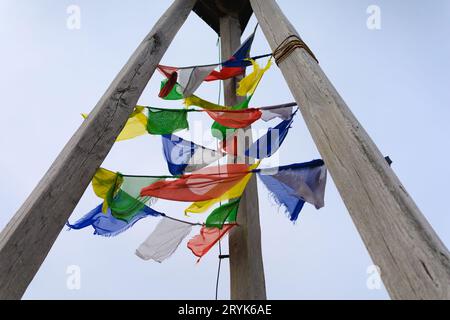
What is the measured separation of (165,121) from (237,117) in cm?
70

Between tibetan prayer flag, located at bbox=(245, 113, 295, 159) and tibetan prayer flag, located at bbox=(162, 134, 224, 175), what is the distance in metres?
0.32

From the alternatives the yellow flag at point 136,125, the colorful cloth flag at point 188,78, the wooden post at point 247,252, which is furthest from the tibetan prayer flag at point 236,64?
the yellow flag at point 136,125

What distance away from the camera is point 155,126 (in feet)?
11.0

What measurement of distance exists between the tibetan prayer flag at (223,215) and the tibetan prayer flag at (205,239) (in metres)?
0.06

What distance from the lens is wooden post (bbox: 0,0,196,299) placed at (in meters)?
1.04

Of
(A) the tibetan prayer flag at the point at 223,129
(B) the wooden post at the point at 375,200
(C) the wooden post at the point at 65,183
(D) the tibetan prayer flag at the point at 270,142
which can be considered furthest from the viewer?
(A) the tibetan prayer flag at the point at 223,129

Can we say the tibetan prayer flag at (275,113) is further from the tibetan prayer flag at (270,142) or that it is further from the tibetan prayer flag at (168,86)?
the tibetan prayer flag at (168,86)

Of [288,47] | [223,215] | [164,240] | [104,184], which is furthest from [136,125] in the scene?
[288,47]

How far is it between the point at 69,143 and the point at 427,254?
1.34m

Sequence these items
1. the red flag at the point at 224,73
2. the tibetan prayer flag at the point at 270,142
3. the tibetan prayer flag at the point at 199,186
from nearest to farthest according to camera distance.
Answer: the tibetan prayer flag at the point at 199,186 → the tibetan prayer flag at the point at 270,142 → the red flag at the point at 224,73

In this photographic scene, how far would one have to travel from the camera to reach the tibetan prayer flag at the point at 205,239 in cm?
292

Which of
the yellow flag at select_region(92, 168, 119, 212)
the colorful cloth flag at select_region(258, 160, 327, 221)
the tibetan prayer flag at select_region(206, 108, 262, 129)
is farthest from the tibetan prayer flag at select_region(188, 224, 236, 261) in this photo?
the tibetan prayer flag at select_region(206, 108, 262, 129)
